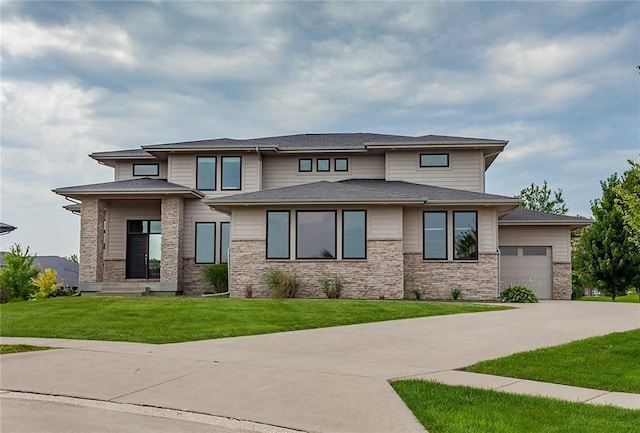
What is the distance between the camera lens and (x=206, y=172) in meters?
26.4

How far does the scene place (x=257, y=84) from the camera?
82.5 ft

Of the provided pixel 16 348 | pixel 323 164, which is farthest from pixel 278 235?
pixel 16 348

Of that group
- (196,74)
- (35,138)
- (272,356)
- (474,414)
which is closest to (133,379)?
(272,356)

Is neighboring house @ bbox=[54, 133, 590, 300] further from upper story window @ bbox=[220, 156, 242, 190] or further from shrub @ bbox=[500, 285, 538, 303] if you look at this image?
shrub @ bbox=[500, 285, 538, 303]

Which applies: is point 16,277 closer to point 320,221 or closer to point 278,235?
point 278,235

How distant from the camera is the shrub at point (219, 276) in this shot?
24241 mm

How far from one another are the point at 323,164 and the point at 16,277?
13.5 meters

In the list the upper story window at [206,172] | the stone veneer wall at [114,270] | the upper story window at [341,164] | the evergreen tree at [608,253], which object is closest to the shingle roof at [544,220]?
the evergreen tree at [608,253]

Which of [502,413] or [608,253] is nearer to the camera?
[502,413]

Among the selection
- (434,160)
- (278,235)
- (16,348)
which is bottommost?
(16,348)

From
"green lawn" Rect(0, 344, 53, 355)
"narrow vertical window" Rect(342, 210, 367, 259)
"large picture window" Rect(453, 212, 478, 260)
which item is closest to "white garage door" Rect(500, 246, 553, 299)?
"large picture window" Rect(453, 212, 478, 260)

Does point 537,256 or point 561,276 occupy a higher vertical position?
point 537,256

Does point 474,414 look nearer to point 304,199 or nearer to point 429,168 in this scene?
point 304,199

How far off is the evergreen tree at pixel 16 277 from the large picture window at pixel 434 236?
51.9 feet
